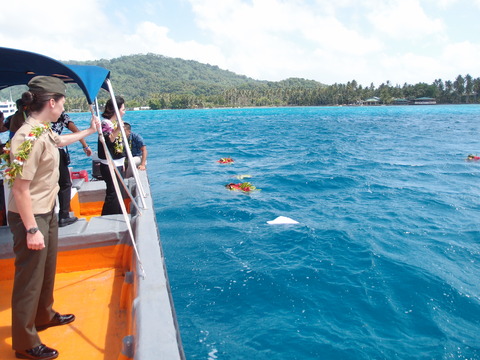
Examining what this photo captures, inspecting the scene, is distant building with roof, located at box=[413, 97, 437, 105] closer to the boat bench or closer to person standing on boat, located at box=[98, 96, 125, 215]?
person standing on boat, located at box=[98, 96, 125, 215]

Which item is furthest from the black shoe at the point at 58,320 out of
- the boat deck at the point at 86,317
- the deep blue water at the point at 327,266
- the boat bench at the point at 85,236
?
the deep blue water at the point at 327,266

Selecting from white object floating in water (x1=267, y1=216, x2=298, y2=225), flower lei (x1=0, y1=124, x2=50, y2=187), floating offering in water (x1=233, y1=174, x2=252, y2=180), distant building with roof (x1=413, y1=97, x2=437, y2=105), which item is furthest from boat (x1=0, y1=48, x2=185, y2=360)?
distant building with roof (x1=413, y1=97, x2=437, y2=105)

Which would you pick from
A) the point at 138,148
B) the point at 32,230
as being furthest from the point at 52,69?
the point at 138,148

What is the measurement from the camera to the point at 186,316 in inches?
213

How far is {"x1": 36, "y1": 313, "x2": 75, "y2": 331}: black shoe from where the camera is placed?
3.40 m

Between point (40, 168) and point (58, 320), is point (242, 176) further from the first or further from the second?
point (40, 168)

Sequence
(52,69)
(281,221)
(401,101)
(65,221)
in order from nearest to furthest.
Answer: (52,69)
(65,221)
(281,221)
(401,101)

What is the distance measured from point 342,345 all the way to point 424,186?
9778 millimetres

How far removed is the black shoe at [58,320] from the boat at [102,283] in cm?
5

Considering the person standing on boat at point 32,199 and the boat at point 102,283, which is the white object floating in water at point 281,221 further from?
the person standing on boat at point 32,199

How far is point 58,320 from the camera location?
3.44 metres

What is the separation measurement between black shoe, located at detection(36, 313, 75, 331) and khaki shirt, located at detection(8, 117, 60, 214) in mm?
1211

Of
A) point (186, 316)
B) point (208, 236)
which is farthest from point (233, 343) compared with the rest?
point (208, 236)

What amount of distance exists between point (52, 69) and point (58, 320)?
117 inches
